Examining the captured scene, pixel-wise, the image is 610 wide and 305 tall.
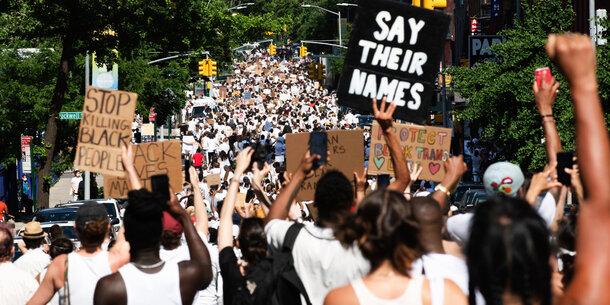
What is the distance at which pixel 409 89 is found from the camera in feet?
23.8

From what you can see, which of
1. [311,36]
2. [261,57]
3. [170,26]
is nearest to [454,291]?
[170,26]

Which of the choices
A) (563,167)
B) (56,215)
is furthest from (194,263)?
(56,215)

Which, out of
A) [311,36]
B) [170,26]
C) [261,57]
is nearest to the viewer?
[170,26]

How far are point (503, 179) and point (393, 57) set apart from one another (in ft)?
7.14

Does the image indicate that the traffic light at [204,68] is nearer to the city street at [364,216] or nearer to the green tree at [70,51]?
Answer: the green tree at [70,51]

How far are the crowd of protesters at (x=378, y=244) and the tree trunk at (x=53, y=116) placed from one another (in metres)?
18.4

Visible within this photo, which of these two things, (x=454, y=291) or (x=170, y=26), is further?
(x=170, y=26)

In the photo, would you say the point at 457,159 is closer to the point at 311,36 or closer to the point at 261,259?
the point at 261,259

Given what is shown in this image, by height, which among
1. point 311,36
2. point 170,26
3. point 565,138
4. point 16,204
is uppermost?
point 311,36

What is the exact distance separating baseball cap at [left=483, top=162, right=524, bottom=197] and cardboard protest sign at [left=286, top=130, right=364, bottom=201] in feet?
7.68

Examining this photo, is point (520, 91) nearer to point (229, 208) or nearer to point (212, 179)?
point (212, 179)

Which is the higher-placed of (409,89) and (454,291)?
(409,89)

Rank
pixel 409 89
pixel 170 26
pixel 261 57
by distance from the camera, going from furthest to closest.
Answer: pixel 261 57 < pixel 170 26 < pixel 409 89

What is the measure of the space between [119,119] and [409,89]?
86.9 inches
